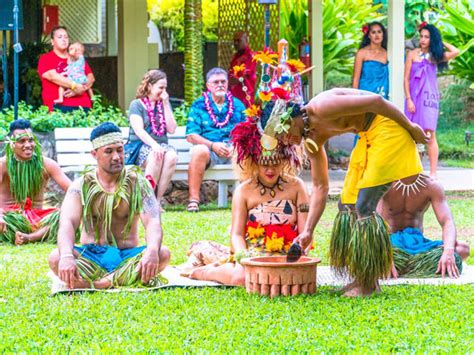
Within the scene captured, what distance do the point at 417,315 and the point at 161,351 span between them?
4.83ft

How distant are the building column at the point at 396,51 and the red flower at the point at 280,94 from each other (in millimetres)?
6946

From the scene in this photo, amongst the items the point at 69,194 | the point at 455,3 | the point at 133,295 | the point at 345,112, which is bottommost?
the point at 133,295

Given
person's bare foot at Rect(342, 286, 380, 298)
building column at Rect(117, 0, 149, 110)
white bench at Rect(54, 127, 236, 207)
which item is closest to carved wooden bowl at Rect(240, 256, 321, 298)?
person's bare foot at Rect(342, 286, 380, 298)

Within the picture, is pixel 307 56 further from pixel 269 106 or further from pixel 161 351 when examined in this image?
pixel 161 351

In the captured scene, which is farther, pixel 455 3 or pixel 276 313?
pixel 455 3

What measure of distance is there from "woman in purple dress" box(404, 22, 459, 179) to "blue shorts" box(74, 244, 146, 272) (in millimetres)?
6589

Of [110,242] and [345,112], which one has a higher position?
[345,112]

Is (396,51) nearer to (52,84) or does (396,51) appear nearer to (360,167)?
(52,84)

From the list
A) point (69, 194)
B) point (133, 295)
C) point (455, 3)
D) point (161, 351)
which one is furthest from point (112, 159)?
point (455, 3)

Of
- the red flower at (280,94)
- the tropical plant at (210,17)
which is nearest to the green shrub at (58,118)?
the red flower at (280,94)

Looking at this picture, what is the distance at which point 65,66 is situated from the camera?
12359mm

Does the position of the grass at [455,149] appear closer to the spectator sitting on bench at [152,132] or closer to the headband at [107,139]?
the spectator sitting on bench at [152,132]

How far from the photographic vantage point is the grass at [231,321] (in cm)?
519

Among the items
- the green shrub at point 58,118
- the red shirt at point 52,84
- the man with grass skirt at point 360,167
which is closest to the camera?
the man with grass skirt at point 360,167
